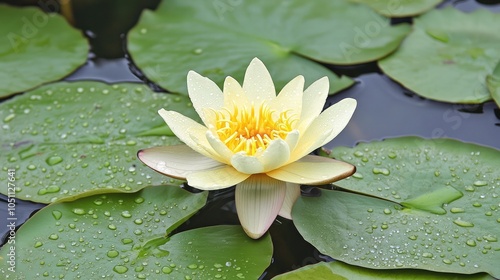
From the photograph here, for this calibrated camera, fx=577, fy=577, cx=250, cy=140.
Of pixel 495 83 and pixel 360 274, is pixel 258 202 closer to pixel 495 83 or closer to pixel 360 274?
pixel 360 274

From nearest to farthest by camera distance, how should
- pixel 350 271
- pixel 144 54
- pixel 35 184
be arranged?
pixel 350 271 < pixel 35 184 < pixel 144 54

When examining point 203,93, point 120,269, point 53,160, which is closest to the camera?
point 120,269

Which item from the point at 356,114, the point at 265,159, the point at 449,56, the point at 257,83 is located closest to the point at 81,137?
the point at 257,83

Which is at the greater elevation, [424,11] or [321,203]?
[424,11]

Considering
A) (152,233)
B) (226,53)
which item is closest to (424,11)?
(226,53)

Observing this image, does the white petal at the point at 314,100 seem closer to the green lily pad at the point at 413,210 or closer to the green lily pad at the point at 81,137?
the green lily pad at the point at 413,210

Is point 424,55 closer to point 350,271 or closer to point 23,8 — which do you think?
point 350,271

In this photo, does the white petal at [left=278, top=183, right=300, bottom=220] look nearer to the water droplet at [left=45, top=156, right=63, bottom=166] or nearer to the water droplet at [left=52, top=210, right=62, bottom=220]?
the water droplet at [left=52, top=210, right=62, bottom=220]

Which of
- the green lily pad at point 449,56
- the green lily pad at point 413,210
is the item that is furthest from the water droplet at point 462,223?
the green lily pad at point 449,56
